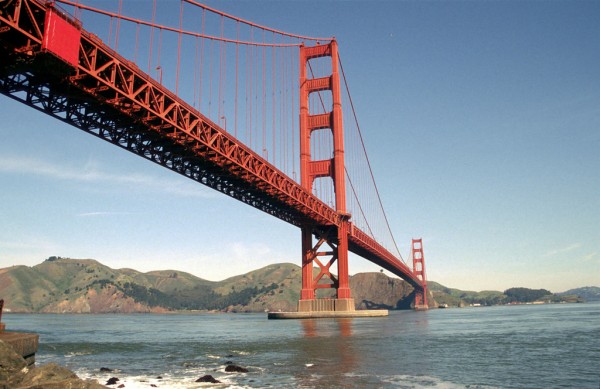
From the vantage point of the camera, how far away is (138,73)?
27.3 m

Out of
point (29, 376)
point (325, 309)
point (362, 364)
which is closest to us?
point (29, 376)

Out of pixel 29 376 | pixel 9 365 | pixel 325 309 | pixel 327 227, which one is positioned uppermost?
pixel 327 227

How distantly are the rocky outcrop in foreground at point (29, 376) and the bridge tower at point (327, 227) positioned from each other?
50.2 m

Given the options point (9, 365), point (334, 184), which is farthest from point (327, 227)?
point (9, 365)

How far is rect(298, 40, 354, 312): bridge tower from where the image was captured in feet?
206

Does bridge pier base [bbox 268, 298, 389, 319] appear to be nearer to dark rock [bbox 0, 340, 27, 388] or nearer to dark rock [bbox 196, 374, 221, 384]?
dark rock [bbox 196, 374, 221, 384]

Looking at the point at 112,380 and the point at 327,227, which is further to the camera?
the point at 327,227

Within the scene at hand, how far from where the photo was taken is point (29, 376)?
11844 mm

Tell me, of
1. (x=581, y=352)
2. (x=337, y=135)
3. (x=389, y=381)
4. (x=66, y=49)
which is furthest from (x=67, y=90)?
(x=337, y=135)

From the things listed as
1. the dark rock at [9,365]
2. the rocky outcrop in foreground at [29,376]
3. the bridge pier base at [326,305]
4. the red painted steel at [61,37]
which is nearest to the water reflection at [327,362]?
the rocky outcrop in foreground at [29,376]

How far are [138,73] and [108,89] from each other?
1956 mm

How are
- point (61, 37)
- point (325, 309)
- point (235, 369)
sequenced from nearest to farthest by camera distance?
1. point (235, 369)
2. point (61, 37)
3. point (325, 309)

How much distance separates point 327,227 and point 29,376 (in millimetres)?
53916

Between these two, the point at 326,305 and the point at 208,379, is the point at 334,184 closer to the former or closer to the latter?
the point at 326,305
